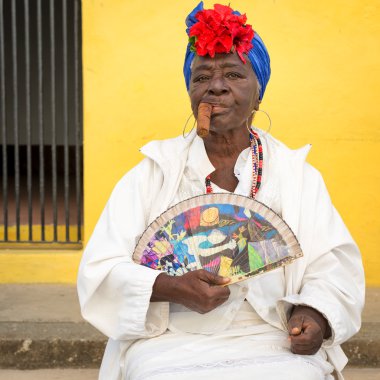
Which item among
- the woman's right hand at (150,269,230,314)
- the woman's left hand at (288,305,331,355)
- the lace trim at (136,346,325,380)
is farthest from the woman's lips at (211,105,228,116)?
the lace trim at (136,346,325,380)

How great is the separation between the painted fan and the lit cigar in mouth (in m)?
0.22

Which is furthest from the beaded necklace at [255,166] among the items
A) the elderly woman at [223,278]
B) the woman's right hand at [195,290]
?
the woman's right hand at [195,290]

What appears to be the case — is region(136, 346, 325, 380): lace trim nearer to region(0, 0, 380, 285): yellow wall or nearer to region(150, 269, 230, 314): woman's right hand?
region(150, 269, 230, 314): woman's right hand

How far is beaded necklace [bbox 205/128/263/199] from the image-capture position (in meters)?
2.94

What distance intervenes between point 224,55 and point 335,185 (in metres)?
2.87

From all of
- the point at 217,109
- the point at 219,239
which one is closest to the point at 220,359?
the point at 219,239

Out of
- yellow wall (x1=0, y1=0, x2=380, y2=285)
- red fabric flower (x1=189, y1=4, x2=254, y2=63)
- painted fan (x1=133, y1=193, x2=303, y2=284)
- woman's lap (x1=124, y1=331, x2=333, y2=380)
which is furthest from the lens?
yellow wall (x1=0, y1=0, x2=380, y2=285)

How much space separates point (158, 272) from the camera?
2.72 metres

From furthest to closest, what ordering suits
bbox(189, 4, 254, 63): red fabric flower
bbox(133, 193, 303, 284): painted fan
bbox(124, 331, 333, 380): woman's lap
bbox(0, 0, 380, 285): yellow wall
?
bbox(0, 0, 380, 285): yellow wall → bbox(189, 4, 254, 63): red fabric flower → bbox(133, 193, 303, 284): painted fan → bbox(124, 331, 333, 380): woman's lap

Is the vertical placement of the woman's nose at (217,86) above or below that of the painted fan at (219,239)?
above

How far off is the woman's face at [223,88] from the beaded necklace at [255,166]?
13cm

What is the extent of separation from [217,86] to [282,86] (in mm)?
2758

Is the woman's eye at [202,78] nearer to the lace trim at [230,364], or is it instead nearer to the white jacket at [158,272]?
the white jacket at [158,272]

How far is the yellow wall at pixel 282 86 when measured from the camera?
5.54 m
